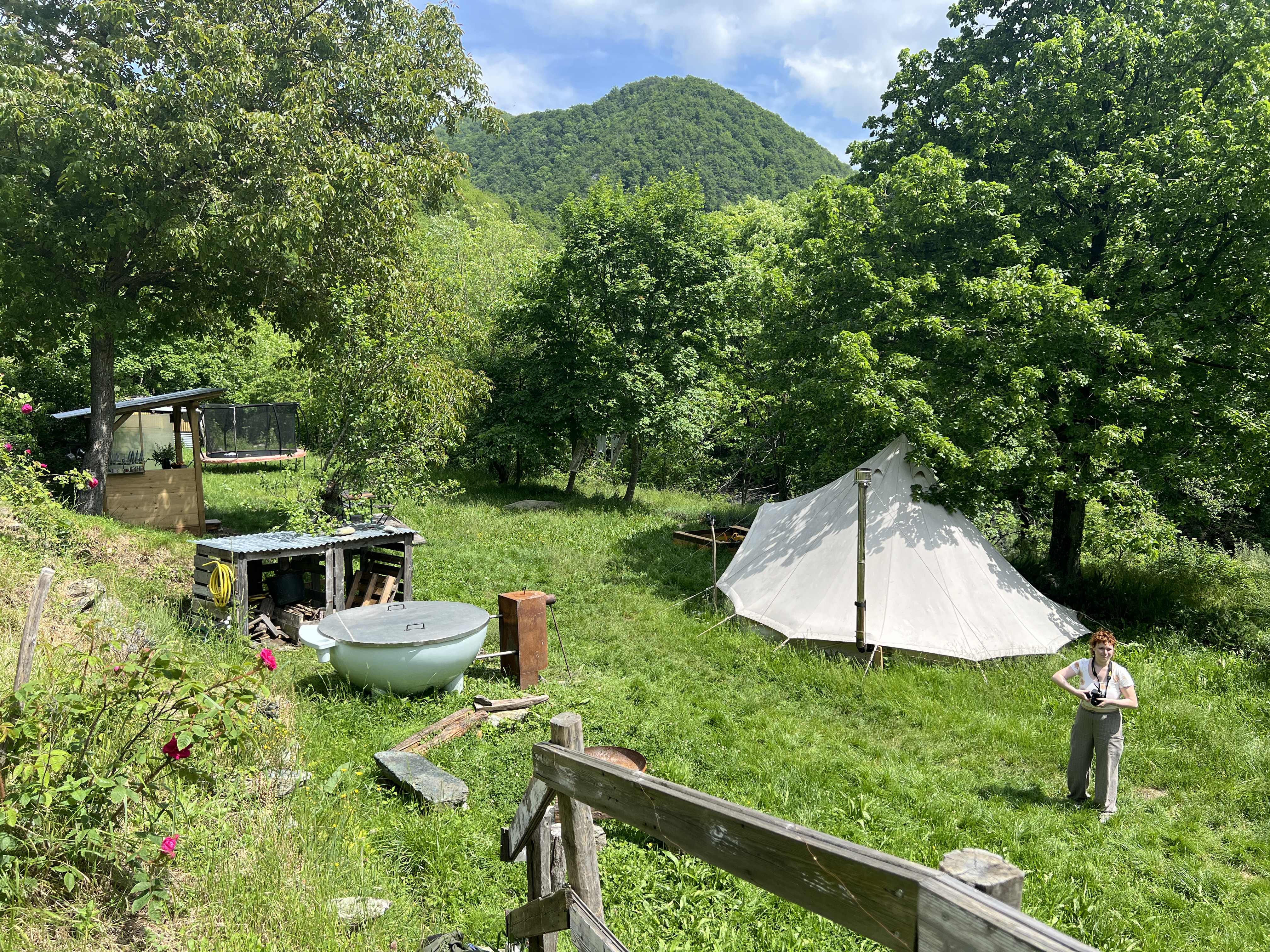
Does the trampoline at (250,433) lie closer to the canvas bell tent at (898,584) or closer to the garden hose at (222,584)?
the garden hose at (222,584)

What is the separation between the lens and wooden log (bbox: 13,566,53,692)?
3.82m

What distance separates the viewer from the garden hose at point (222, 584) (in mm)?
8508

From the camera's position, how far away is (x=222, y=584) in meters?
8.52

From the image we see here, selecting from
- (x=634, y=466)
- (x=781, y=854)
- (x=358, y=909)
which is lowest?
(x=358, y=909)

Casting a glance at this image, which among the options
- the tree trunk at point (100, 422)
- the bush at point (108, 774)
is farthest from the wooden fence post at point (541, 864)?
the tree trunk at point (100, 422)

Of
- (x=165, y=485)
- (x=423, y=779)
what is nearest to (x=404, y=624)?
(x=423, y=779)

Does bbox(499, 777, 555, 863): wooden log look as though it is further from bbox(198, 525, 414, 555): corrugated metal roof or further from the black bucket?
the black bucket

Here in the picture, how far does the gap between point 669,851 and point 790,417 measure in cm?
997

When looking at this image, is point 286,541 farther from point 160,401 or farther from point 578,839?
point 578,839

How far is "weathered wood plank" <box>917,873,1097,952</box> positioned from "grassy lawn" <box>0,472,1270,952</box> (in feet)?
→ 9.13

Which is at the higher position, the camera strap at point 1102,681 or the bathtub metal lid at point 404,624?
the camera strap at point 1102,681

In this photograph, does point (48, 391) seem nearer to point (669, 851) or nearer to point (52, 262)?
point (52, 262)

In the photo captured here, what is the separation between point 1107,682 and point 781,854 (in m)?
5.03

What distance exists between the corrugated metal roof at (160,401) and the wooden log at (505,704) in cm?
897
